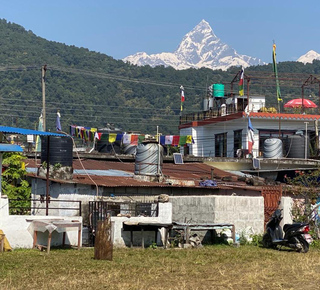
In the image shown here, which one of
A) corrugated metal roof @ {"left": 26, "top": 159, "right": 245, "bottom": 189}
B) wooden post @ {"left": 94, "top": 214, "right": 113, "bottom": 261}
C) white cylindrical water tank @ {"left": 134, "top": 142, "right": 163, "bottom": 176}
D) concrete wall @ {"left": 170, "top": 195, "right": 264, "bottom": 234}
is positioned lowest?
wooden post @ {"left": 94, "top": 214, "right": 113, "bottom": 261}

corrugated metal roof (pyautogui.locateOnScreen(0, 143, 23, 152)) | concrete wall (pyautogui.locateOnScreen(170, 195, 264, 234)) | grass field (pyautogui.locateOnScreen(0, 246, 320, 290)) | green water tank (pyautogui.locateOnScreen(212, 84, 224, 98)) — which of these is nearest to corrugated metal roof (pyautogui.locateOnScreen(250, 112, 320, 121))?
green water tank (pyautogui.locateOnScreen(212, 84, 224, 98))

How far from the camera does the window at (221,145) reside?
47.5m

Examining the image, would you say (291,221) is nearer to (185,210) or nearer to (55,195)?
(185,210)

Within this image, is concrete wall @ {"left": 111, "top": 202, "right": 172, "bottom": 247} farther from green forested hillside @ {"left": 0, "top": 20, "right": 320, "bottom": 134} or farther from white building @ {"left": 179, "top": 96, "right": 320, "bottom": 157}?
green forested hillside @ {"left": 0, "top": 20, "right": 320, "bottom": 134}

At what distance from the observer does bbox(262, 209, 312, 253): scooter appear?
69.1 feet

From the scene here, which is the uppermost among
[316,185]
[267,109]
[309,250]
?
[267,109]

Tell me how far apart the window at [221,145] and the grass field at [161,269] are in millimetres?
26856

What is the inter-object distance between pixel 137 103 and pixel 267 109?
77243 mm

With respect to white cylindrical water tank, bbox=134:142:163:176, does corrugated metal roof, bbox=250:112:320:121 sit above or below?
above

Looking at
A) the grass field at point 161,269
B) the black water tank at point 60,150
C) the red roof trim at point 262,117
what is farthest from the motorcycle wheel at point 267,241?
the red roof trim at point 262,117

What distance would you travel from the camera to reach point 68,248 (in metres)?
20.4

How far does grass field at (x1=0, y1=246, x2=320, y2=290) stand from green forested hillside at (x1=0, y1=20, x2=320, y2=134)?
7439 centimetres

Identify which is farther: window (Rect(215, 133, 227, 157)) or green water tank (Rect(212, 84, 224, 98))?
green water tank (Rect(212, 84, 224, 98))

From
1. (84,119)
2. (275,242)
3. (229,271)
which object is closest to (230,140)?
(275,242)
